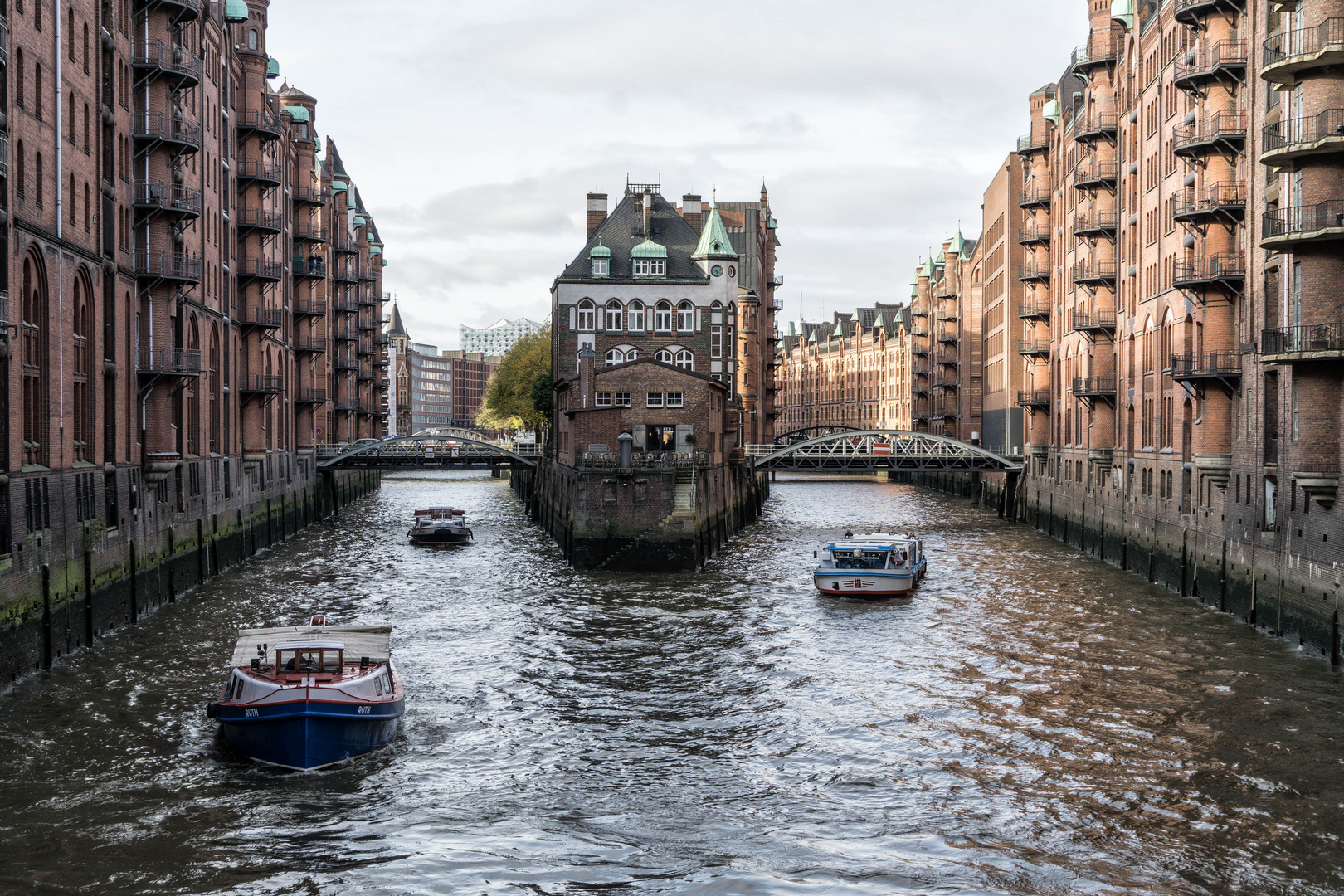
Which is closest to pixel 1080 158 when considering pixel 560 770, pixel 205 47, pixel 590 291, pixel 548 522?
pixel 590 291

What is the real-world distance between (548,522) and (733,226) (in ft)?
174

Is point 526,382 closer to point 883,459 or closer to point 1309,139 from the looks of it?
point 883,459

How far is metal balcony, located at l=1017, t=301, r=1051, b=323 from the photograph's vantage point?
86.0 metres

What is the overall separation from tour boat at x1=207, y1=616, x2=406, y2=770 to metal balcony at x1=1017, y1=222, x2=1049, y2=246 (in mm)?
66404

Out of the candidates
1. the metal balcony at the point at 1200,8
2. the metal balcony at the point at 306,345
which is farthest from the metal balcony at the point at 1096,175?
the metal balcony at the point at 306,345

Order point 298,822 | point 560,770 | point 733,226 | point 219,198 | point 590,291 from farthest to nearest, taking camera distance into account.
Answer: point 733,226
point 590,291
point 219,198
point 560,770
point 298,822

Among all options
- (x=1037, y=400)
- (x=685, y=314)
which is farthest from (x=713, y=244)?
(x=1037, y=400)

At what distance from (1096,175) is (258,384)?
150 feet

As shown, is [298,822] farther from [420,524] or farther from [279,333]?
[279,333]

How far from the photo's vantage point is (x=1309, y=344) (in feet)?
125

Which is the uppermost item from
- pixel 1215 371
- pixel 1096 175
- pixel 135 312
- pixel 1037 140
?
pixel 1037 140

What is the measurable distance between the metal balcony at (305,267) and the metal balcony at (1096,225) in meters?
49.3

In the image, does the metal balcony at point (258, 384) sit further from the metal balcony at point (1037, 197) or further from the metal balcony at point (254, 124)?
the metal balcony at point (1037, 197)

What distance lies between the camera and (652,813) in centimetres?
2389
